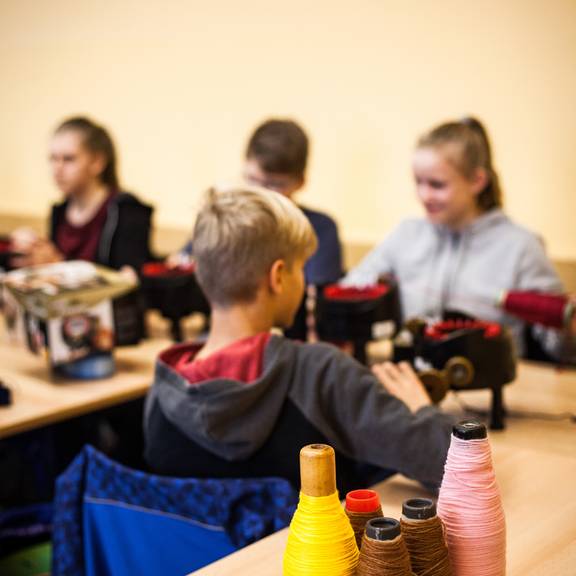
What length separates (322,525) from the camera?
2.81 feet

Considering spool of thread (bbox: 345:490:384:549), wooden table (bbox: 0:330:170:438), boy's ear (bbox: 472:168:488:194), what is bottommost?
wooden table (bbox: 0:330:170:438)

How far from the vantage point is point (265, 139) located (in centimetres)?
253

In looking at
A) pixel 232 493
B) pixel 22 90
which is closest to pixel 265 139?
pixel 232 493

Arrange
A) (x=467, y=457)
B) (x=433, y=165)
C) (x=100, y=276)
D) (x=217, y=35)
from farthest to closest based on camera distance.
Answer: (x=217, y=35), (x=433, y=165), (x=100, y=276), (x=467, y=457)

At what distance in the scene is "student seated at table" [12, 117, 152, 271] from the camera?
10.3 ft

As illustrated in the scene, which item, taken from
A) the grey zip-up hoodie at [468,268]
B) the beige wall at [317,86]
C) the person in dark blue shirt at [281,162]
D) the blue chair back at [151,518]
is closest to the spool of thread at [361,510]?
the blue chair back at [151,518]

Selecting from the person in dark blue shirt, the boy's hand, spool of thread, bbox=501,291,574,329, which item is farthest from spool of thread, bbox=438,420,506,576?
the person in dark blue shirt

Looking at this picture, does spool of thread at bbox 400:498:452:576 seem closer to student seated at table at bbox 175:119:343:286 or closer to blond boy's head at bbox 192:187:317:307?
blond boy's head at bbox 192:187:317:307

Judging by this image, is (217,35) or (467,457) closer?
(467,457)

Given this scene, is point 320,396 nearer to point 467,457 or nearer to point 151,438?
point 151,438

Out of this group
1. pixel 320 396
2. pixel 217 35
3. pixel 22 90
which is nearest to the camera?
pixel 320 396

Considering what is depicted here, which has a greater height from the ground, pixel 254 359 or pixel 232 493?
pixel 254 359

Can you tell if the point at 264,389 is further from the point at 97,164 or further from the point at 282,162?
the point at 97,164

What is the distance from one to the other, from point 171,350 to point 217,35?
249 cm
